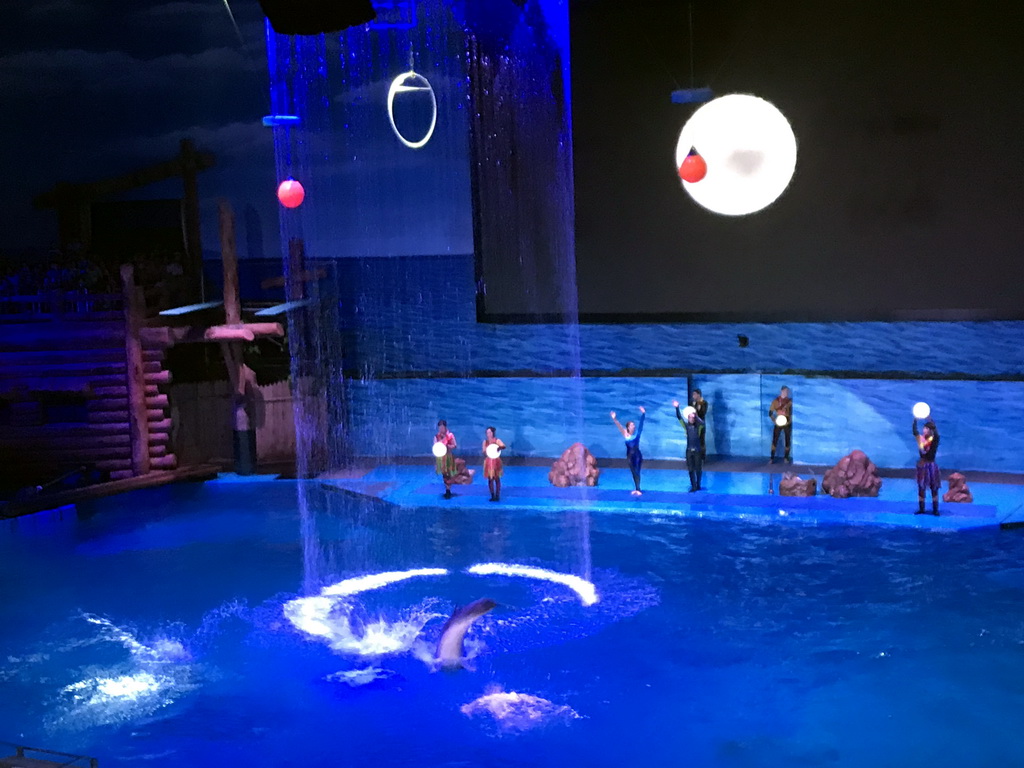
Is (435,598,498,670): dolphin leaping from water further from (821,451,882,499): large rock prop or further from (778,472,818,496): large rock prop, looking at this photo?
(821,451,882,499): large rock prop

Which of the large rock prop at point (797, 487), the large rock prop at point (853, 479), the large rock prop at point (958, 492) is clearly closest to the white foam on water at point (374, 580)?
the large rock prop at point (797, 487)

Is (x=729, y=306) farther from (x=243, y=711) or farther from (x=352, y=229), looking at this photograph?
(x=352, y=229)

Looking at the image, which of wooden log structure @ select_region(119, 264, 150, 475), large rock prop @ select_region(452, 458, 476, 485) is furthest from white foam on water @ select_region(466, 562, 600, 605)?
wooden log structure @ select_region(119, 264, 150, 475)

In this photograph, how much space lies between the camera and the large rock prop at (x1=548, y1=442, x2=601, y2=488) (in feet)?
53.6

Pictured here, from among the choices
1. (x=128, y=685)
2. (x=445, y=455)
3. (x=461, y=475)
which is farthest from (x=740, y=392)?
(x=128, y=685)

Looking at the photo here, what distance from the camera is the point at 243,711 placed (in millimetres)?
9102

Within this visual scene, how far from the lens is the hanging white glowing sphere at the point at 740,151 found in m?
16.5

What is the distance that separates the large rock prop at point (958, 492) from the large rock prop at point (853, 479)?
94 cm

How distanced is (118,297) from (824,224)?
11712mm

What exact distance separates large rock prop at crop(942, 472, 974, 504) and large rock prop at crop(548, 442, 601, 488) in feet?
16.6

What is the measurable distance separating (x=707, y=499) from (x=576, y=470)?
7.25ft

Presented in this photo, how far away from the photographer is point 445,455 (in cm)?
1603

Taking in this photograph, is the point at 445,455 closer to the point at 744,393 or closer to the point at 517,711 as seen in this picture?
the point at 744,393

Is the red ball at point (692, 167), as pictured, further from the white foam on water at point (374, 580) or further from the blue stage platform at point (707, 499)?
the white foam on water at point (374, 580)
